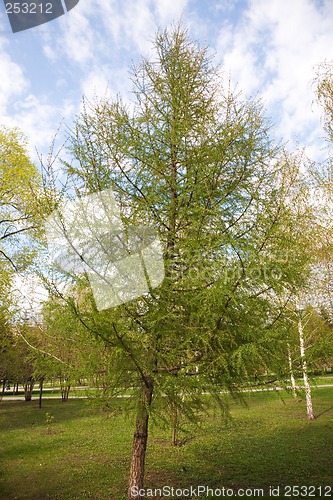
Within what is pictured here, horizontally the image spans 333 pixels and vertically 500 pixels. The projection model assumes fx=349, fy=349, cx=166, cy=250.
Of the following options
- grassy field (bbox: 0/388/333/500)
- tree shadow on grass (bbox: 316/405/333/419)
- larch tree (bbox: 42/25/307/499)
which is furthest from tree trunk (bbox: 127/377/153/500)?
tree shadow on grass (bbox: 316/405/333/419)

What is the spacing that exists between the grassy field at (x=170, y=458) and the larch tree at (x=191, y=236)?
0.75 metres

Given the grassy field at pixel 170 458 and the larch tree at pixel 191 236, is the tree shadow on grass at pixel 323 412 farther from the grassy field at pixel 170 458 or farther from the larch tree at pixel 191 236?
the larch tree at pixel 191 236

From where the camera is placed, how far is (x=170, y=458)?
9.42 m

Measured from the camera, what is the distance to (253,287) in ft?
13.5

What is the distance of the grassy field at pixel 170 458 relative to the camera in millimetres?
7316

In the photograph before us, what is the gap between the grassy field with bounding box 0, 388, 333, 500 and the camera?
24.0 feet

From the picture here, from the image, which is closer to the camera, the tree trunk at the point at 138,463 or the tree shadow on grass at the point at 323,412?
the tree trunk at the point at 138,463

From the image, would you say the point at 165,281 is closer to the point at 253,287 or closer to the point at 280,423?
the point at 253,287

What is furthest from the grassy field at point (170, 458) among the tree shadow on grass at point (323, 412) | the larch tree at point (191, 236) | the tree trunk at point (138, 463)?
the larch tree at point (191, 236)

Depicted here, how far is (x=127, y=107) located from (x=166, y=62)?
136 centimetres

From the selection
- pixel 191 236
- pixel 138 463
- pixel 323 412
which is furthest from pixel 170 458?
pixel 323 412

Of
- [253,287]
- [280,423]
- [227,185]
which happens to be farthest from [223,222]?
[280,423]

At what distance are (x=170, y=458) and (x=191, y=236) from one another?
7683 mm

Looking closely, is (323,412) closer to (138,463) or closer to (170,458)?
(170,458)
